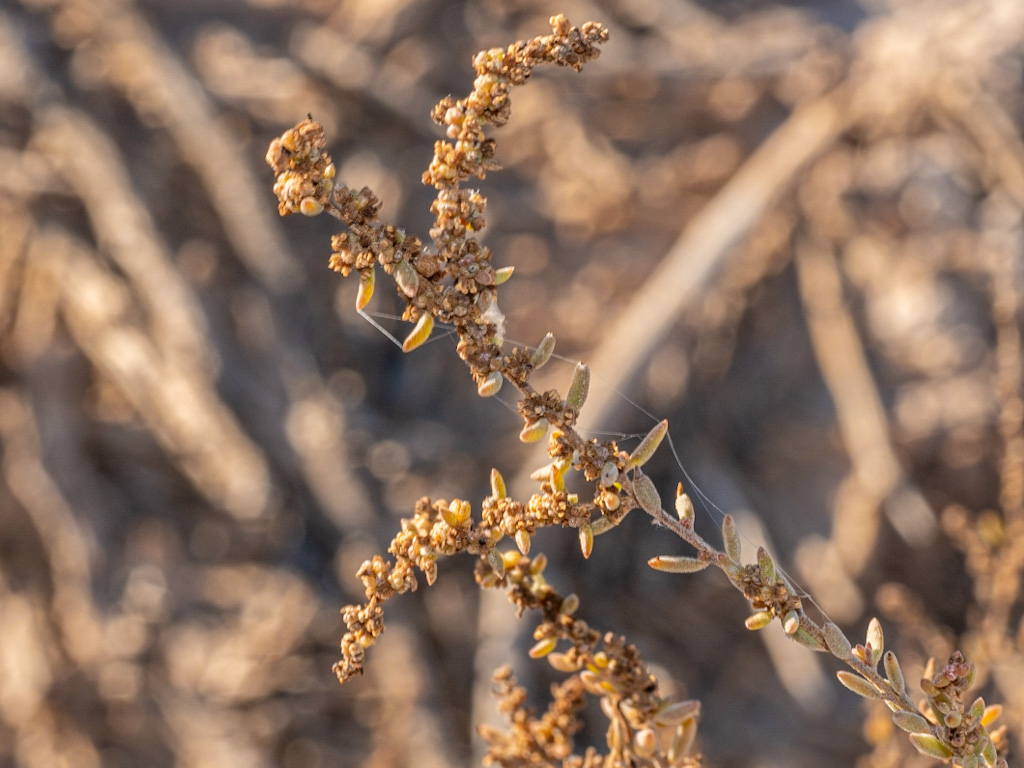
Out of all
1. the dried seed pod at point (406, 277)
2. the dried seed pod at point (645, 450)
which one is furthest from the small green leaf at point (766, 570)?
the dried seed pod at point (406, 277)

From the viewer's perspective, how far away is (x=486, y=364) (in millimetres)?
613

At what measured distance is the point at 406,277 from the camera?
0.59m

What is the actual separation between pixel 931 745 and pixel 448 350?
81.4 inches

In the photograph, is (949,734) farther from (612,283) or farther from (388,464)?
(612,283)

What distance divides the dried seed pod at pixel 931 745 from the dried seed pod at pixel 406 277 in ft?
1.71

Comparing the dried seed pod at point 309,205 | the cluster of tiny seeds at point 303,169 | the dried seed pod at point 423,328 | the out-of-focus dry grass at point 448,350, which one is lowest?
the out-of-focus dry grass at point 448,350

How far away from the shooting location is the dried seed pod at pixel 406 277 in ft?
1.94

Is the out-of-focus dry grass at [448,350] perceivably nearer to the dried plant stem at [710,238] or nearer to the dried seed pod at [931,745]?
the dried plant stem at [710,238]

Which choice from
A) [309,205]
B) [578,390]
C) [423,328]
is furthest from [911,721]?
[309,205]

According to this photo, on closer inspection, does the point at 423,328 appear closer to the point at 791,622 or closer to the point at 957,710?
the point at 791,622

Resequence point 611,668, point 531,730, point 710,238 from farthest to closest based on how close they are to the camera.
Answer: point 710,238, point 531,730, point 611,668

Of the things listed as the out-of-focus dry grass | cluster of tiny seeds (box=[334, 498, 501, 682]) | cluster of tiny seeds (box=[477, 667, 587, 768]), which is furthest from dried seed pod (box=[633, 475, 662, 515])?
the out-of-focus dry grass

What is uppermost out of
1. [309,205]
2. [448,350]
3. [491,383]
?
[309,205]

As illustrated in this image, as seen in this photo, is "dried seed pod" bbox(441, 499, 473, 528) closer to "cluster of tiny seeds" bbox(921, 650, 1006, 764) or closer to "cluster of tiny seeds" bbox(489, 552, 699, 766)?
"cluster of tiny seeds" bbox(489, 552, 699, 766)
